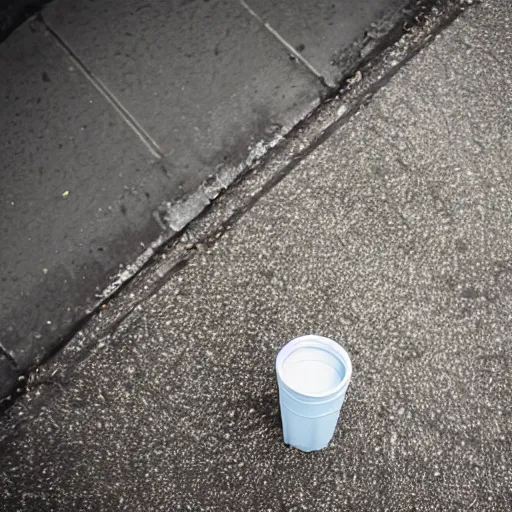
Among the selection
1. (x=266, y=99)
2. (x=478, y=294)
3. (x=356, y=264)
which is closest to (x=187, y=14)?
(x=266, y=99)

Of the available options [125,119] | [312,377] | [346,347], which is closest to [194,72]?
[125,119]

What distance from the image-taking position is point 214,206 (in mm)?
2471

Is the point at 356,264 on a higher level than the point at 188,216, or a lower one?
lower

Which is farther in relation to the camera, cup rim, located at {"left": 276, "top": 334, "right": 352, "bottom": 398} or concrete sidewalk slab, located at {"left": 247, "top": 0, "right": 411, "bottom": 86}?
concrete sidewalk slab, located at {"left": 247, "top": 0, "right": 411, "bottom": 86}

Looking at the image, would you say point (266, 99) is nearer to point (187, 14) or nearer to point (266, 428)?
point (187, 14)

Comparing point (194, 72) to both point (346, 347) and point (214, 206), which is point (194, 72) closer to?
point (214, 206)

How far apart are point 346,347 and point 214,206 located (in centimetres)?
76

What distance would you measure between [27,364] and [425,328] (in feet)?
4.81

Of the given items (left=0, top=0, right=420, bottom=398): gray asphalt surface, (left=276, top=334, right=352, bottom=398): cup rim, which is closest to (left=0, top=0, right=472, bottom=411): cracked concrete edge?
(left=0, top=0, right=420, bottom=398): gray asphalt surface

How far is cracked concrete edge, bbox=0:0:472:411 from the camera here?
229cm

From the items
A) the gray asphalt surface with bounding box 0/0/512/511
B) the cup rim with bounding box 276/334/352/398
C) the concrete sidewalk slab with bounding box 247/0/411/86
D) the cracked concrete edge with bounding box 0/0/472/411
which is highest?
the concrete sidewalk slab with bounding box 247/0/411/86

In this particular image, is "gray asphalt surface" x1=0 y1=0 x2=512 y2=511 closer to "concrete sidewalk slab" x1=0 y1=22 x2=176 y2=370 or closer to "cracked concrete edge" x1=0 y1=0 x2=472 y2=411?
"cracked concrete edge" x1=0 y1=0 x2=472 y2=411

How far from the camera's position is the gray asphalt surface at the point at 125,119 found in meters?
2.37

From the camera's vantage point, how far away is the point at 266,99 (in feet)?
8.54
